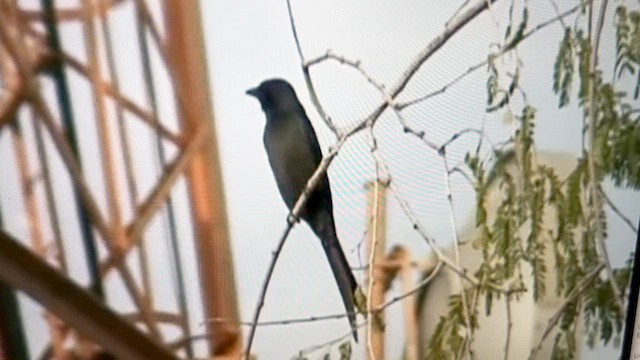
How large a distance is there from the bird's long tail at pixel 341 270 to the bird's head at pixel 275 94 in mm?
171

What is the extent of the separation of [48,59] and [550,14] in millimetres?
610

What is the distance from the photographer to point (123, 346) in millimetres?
833

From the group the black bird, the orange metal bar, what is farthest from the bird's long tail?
the orange metal bar

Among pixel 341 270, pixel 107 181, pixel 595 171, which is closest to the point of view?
pixel 107 181

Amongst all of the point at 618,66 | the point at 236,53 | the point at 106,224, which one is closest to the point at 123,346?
the point at 106,224

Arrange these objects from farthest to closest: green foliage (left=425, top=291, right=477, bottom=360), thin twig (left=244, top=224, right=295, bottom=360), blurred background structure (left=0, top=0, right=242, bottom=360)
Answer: green foliage (left=425, top=291, right=477, bottom=360)
thin twig (left=244, top=224, right=295, bottom=360)
blurred background structure (left=0, top=0, right=242, bottom=360)

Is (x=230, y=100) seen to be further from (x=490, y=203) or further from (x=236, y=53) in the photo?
(x=490, y=203)

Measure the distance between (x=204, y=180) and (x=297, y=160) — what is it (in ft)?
0.37

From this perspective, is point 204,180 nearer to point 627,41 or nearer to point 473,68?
point 473,68

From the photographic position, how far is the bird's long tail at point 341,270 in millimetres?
889

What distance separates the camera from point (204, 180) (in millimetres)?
824

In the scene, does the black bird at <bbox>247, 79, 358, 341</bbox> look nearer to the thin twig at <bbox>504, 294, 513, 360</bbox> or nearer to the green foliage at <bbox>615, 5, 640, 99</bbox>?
the thin twig at <bbox>504, 294, 513, 360</bbox>

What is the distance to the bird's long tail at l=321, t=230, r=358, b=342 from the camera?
89 centimetres

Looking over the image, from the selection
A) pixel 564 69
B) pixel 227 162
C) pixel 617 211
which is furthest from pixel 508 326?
pixel 227 162
